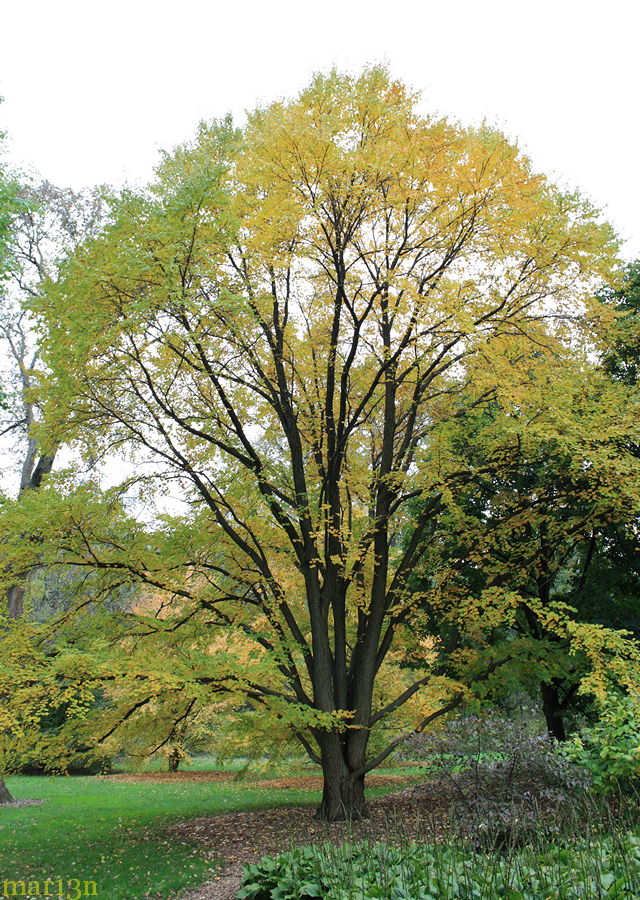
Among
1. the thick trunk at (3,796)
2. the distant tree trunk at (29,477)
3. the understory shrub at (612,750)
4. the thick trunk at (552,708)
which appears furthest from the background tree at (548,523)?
the thick trunk at (3,796)

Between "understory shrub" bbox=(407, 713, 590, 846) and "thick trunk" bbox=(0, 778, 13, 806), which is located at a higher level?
"understory shrub" bbox=(407, 713, 590, 846)

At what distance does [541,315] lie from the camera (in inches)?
369

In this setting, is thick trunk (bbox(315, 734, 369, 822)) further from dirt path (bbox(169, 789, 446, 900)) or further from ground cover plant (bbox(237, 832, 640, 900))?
ground cover plant (bbox(237, 832, 640, 900))

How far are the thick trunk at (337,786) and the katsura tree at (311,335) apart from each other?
4 centimetres

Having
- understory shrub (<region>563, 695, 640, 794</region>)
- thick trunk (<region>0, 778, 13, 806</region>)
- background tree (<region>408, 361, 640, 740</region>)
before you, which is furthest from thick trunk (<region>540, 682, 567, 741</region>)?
thick trunk (<region>0, 778, 13, 806</region>)

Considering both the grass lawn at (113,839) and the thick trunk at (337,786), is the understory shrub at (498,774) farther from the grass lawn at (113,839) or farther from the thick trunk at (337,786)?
the grass lawn at (113,839)

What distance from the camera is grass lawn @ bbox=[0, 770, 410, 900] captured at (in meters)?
6.23

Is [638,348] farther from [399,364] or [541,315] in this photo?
[399,364]

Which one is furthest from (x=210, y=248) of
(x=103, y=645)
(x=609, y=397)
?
(x=609, y=397)

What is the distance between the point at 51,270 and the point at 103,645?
9.27 m

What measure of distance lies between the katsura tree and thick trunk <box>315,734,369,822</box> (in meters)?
0.04

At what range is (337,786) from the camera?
27.4ft

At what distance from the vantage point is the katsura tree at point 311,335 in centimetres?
738

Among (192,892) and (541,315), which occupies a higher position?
(541,315)
